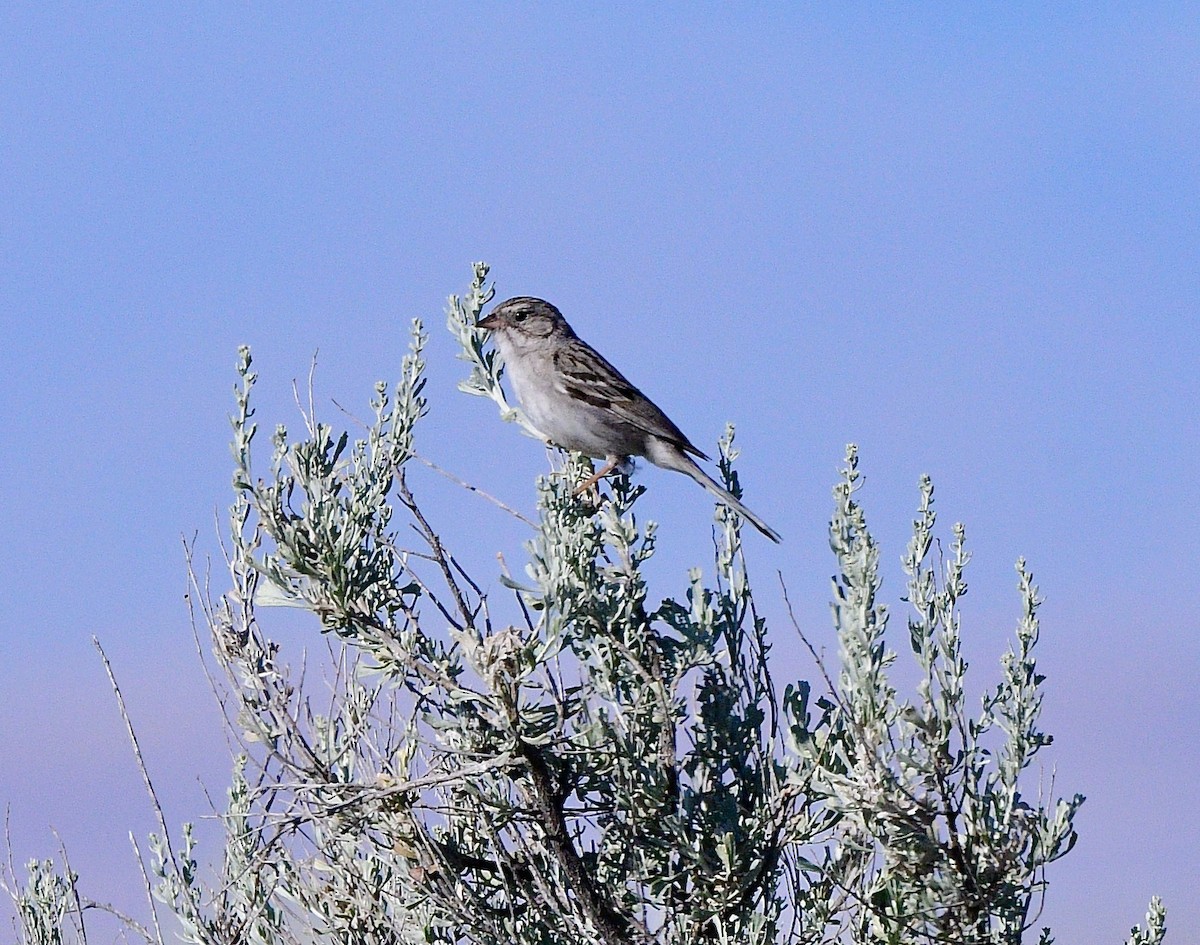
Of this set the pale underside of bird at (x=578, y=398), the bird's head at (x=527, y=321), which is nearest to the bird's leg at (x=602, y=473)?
the pale underside of bird at (x=578, y=398)

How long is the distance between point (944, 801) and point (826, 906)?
777 mm

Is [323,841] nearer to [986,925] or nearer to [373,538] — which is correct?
[373,538]

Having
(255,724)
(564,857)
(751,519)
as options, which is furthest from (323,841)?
(751,519)

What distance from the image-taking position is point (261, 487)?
4.88 m

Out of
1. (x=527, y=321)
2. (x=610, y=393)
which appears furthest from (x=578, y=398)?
(x=527, y=321)

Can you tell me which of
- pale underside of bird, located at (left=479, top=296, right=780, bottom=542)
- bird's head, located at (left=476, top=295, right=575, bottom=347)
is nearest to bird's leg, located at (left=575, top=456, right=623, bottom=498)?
pale underside of bird, located at (left=479, top=296, right=780, bottom=542)

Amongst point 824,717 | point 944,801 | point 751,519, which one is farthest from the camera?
point 751,519

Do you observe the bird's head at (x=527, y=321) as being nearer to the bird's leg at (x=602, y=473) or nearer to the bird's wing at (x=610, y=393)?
the bird's wing at (x=610, y=393)

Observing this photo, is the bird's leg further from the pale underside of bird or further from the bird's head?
the bird's head

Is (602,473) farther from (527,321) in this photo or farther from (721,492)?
(527,321)

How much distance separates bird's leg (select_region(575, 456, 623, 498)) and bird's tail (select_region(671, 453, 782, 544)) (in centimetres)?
44

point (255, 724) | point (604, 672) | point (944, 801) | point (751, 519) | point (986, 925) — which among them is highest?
point (751, 519)

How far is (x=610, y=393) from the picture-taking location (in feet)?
24.2

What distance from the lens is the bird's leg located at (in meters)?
6.04
